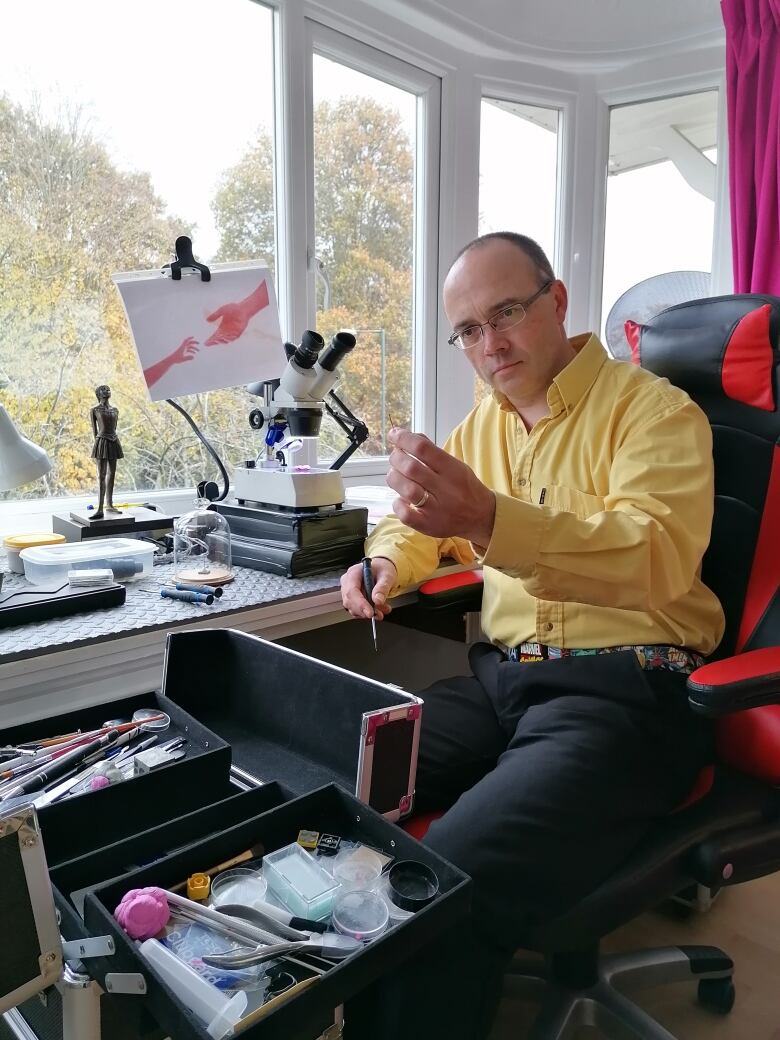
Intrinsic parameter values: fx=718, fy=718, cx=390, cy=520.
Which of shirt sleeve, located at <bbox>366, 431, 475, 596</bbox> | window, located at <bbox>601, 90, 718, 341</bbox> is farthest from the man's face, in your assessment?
window, located at <bbox>601, 90, 718, 341</bbox>

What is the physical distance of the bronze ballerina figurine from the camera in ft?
4.62

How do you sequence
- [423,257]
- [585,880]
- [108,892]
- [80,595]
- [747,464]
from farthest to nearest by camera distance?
[423,257] < [747,464] < [80,595] < [585,880] < [108,892]

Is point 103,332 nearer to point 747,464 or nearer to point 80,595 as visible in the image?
point 80,595

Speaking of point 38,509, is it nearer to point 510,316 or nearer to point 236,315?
point 236,315

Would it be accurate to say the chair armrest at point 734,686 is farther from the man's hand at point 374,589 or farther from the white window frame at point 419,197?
the white window frame at point 419,197

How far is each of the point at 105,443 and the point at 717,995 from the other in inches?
60.2

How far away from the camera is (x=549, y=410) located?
1281 mm

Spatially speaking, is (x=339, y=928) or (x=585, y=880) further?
(x=585, y=880)

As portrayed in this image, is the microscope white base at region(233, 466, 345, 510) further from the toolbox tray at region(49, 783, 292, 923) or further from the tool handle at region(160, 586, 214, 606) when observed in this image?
the toolbox tray at region(49, 783, 292, 923)

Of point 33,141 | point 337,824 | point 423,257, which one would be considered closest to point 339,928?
point 337,824

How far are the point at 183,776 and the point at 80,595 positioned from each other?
0.48 meters

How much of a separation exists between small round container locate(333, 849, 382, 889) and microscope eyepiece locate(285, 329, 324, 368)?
1030 mm

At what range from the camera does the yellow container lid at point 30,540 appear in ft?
4.30

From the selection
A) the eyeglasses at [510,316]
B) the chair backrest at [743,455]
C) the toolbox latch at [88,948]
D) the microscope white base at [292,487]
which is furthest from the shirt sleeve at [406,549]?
the toolbox latch at [88,948]
